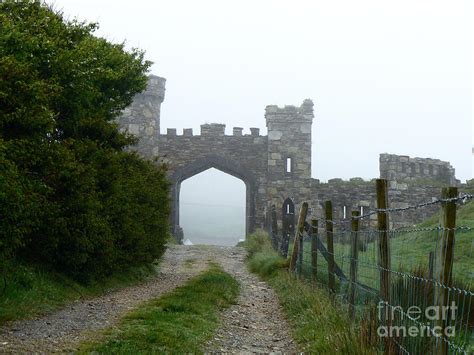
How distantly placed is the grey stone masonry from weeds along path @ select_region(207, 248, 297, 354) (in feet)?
55.5

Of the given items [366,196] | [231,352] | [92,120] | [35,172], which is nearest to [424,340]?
[231,352]

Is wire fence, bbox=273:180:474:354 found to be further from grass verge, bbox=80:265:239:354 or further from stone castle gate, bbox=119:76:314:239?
stone castle gate, bbox=119:76:314:239

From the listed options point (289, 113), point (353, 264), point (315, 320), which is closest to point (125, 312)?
point (315, 320)

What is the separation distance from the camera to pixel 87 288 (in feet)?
31.2

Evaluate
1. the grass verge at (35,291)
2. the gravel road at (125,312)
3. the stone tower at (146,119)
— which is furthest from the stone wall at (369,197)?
the grass verge at (35,291)

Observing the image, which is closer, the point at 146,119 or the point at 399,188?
the point at 399,188

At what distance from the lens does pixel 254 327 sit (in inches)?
318

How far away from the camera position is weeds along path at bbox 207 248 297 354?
6766 mm

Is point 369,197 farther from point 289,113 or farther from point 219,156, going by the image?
point 219,156

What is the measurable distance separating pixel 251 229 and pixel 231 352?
23104 mm

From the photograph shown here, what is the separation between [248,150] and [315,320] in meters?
22.7

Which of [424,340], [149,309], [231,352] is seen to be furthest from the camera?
[149,309]

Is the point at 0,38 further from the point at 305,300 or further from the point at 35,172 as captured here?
the point at 305,300

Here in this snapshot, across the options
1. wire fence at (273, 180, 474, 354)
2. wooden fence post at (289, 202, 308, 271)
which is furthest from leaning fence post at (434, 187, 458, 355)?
wooden fence post at (289, 202, 308, 271)
